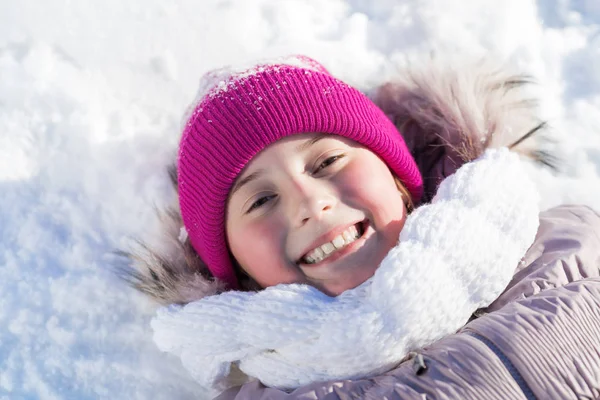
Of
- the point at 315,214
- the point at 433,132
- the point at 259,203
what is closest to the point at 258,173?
the point at 259,203

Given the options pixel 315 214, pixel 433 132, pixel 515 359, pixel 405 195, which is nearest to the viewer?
pixel 515 359

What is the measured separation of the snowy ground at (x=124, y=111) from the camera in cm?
146

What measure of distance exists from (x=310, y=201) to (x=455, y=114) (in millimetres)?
520

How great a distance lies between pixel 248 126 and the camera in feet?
4.18

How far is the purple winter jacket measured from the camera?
1.05 meters

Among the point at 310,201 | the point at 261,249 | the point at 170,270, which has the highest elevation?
the point at 310,201

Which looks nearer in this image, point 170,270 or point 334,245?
point 334,245

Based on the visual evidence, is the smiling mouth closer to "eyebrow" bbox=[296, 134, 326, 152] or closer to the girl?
the girl

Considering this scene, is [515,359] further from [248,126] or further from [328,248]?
[248,126]

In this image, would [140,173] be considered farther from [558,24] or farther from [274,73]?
[558,24]

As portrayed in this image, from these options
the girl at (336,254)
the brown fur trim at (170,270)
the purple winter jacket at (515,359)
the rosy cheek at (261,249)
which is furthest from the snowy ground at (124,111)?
the purple winter jacket at (515,359)

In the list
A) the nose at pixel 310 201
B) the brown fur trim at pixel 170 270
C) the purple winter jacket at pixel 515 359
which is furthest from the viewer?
the brown fur trim at pixel 170 270

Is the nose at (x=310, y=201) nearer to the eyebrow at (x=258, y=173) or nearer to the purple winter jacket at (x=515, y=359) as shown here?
the eyebrow at (x=258, y=173)

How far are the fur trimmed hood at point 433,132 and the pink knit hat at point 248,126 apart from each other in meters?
0.09
